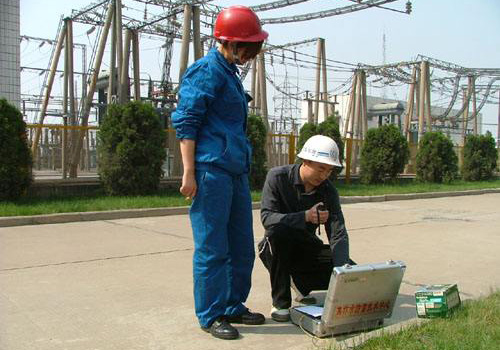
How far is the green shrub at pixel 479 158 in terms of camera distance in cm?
2341

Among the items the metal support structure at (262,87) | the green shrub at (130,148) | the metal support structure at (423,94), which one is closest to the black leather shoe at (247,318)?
the green shrub at (130,148)

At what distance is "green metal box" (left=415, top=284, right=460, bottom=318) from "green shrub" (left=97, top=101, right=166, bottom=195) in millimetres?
8420

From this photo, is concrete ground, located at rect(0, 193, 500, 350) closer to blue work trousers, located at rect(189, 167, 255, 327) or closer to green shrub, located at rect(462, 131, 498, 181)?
blue work trousers, located at rect(189, 167, 255, 327)

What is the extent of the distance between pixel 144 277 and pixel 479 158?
69.4ft

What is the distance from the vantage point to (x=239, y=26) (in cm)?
333

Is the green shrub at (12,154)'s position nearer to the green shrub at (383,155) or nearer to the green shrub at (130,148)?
the green shrub at (130,148)

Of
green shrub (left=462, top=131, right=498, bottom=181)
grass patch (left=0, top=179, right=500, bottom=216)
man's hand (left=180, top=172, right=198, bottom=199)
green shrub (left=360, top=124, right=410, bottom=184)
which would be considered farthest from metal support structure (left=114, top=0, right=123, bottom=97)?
green shrub (left=462, top=131, right=498, bottom=181)

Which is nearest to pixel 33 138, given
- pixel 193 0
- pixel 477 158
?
pixel 193 0

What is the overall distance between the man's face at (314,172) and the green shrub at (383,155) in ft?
48.6

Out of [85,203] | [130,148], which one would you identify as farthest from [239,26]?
[130,148]

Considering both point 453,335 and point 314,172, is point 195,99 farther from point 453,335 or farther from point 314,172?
point 453,335

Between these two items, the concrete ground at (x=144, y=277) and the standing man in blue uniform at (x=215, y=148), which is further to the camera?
the concrete ground at (x=144, y=277)

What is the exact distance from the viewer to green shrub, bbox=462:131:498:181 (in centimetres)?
2341

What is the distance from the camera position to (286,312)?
12.7 ft
